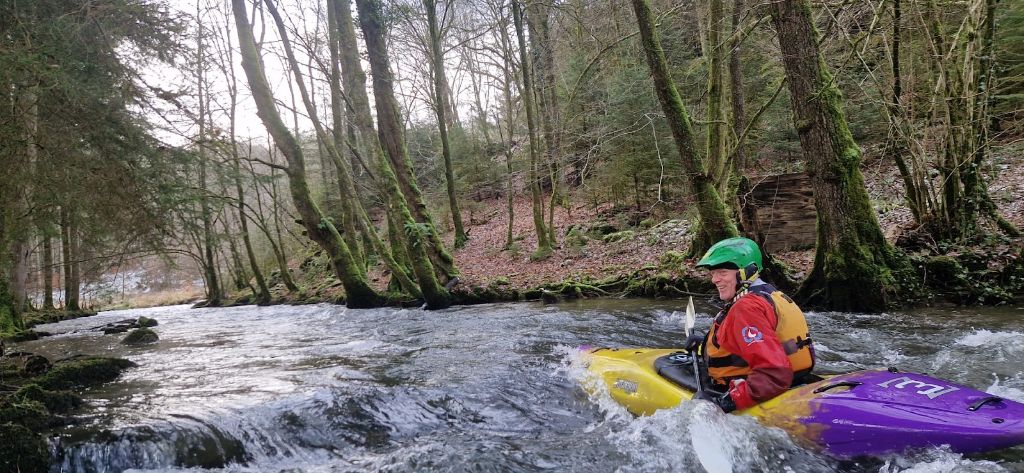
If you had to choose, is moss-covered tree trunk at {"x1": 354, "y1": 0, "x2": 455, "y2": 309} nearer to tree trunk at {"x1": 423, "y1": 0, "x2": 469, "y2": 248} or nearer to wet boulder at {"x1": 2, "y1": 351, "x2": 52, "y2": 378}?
tree trunk at {"x1": 423, "y1": 0, "x2": 469, "y2": 248}

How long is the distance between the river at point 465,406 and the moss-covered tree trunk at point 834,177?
48cm

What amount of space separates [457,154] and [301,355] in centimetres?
1700

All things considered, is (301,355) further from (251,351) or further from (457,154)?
(457,154)

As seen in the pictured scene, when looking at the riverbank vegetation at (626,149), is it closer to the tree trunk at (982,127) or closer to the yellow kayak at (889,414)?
the tree trunk at (982,127)

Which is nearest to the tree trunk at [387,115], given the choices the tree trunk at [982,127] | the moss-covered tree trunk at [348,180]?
the moss-covered tree trunk at [348,180]

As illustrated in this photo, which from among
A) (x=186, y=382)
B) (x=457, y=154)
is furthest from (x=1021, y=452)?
(x=457, y=154)

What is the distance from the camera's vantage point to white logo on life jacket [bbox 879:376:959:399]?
125 inches

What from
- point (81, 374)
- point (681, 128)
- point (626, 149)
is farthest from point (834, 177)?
point (81, 374)

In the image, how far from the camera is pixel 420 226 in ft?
34.3

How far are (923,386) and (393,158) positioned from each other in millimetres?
9686

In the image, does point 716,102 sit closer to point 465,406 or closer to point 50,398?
point 465,406

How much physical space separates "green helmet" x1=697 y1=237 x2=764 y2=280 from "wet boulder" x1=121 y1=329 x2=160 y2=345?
33.4ft

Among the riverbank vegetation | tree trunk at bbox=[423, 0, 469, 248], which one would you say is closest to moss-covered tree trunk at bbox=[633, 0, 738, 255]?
the riverbank vegetation

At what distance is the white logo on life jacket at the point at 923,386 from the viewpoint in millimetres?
3169
